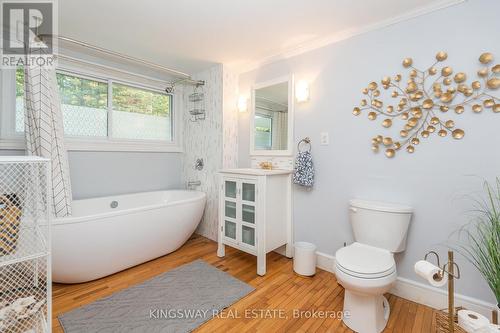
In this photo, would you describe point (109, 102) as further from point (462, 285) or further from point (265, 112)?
point (462, 285)

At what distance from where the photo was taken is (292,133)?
2471 millimetres

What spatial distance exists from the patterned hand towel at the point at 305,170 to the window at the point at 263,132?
496 mm

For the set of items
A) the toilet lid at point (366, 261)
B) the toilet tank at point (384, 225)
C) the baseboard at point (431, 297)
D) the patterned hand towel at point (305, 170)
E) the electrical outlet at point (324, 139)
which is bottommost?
the baseboard at point (431, 297)

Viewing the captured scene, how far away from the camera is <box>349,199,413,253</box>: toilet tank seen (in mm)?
1698

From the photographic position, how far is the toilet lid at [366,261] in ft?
4.63

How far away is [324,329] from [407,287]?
823mm

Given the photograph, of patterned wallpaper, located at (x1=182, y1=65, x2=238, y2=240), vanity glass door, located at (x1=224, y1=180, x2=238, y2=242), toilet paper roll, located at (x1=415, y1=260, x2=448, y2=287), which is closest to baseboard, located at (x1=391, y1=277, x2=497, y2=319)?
toilet paper roll, located at (x1=415, y1=260, x2=448, y2=287)

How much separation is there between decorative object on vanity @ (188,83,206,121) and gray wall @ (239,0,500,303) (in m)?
1.14

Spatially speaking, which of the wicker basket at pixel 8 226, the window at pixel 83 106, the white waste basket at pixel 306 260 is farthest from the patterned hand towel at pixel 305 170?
the window at pixel 83 106

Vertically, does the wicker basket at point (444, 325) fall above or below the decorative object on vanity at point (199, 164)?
below

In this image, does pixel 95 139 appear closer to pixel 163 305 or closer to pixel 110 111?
pixel 110 111

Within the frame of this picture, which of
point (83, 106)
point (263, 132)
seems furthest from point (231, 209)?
point (83, 106)

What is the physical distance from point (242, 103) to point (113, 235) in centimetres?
200

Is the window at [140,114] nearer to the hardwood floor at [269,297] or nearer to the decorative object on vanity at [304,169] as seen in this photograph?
the hardwood floor at [269,297]
